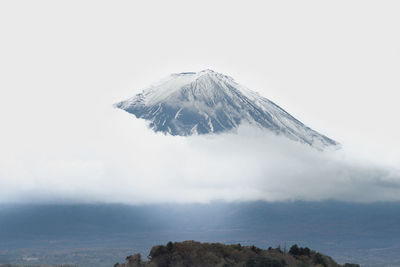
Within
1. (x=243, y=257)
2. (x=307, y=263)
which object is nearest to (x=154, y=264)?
(x=243, y=257)

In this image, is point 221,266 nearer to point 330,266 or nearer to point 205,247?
point 205,247

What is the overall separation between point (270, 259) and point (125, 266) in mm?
27181

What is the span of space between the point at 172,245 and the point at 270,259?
64.5 feet

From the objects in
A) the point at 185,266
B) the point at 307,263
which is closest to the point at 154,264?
the point at 185,266

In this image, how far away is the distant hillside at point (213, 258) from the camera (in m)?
136

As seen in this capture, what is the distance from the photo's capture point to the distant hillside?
136375mm

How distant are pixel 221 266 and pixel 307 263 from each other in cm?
2106

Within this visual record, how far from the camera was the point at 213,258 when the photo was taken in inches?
5468

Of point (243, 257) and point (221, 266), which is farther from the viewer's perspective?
point (243, 257)

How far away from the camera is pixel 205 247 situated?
144 m

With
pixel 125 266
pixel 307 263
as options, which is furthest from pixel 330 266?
pixel 125 266

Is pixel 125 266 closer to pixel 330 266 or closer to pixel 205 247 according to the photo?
pixel 205 247

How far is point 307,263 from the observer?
479 ft

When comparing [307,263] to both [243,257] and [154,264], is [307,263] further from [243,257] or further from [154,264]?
[154,264]
